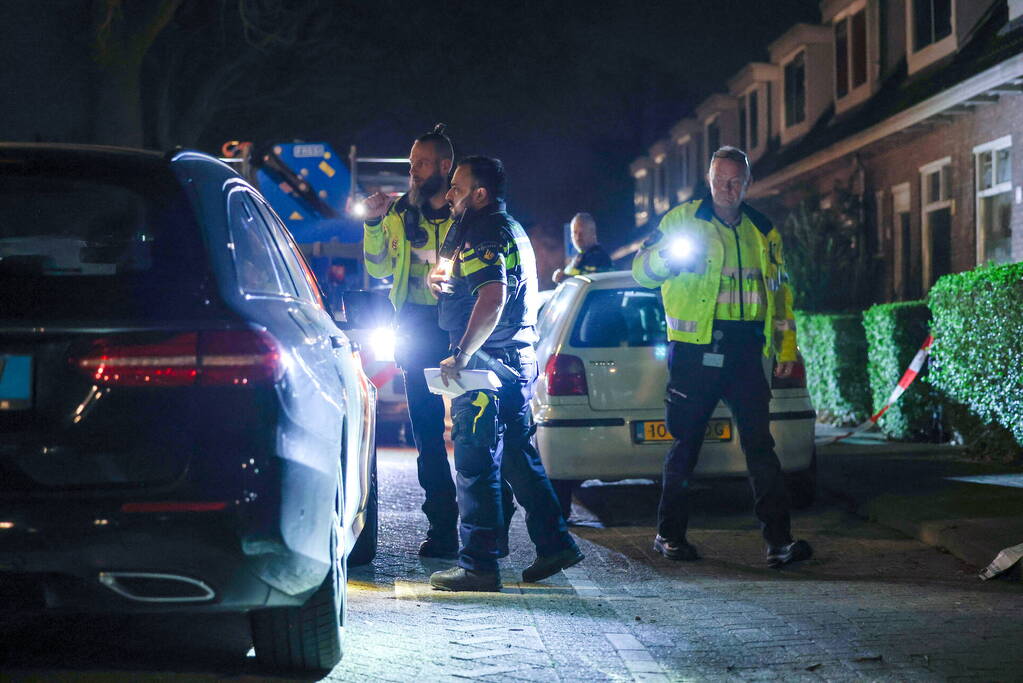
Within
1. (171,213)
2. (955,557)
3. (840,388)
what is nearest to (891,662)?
(955,557)

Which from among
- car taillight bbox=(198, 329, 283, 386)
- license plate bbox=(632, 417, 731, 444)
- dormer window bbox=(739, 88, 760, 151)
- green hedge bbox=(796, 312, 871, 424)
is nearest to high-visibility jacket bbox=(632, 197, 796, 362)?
license plate bbox=(632, 417, 731, 444)

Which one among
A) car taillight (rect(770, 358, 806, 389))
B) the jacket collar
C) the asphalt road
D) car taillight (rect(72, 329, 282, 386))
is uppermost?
the jacket collar

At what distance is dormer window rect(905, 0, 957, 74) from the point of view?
1662 cm

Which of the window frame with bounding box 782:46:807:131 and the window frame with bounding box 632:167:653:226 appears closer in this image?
the window frame with bounding box 782:46:807:131

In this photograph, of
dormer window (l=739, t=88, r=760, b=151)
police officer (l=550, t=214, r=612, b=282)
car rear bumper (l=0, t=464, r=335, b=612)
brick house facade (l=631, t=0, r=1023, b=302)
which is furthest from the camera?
dormer window (l=739, t=88, r=760, b=151)

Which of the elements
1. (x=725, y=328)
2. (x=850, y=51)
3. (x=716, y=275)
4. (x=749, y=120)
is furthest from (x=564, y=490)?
(x=749, y=120)

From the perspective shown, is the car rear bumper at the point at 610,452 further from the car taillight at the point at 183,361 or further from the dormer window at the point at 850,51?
the dormer window at the point at 850,51

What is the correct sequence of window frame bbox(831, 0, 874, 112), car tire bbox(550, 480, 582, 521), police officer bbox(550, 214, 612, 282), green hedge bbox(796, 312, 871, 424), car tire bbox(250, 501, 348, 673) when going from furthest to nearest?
window frame bbox(831, 0, 874, 112) < green hedge bbox(796, 312, 871, 424) < police officer bbox(550, 214, 612, 282) < car tire bbox(550, 480, 582, 521) < car tire bbox(250, 501, 348, 673)

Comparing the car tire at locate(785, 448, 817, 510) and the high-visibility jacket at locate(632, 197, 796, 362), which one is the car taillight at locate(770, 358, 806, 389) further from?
the high-visibility jacket at locate(632, 197, 796, 362)

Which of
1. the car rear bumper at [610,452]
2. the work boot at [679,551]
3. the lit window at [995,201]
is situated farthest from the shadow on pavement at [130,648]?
the lit window at [995,201]

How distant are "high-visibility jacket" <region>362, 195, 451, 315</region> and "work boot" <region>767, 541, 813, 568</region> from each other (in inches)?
82.5

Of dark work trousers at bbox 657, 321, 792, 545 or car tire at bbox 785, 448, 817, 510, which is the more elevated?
dark work trousers at bbox 657, 321, 792, 545

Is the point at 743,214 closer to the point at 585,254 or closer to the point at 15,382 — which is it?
the point at 15,382

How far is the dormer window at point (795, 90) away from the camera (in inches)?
930
